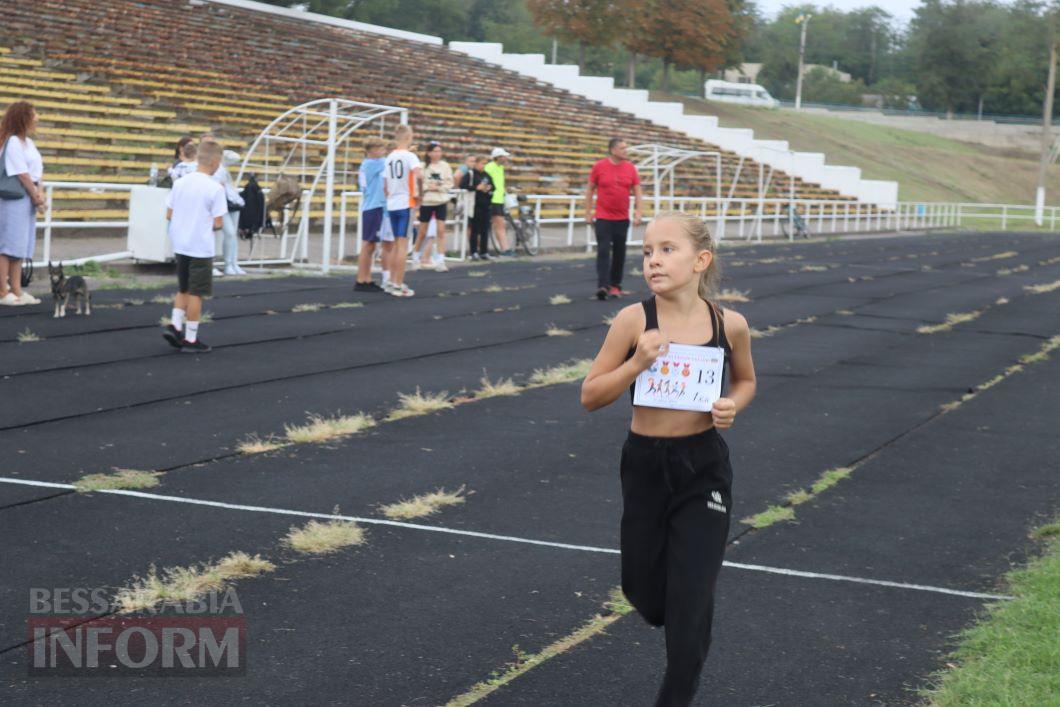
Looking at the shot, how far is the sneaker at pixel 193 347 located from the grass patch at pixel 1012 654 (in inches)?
315

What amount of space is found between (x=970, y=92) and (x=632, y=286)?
107 meters

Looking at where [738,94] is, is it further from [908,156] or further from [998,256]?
[998,256]

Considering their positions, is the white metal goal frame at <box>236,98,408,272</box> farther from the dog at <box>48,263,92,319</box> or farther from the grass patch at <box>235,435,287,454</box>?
the grass patch at <box>235,435,287,454</box>

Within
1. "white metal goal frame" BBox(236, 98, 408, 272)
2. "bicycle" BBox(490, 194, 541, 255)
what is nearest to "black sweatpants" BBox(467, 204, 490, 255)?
"bicycle" BBox(490, 194, 541, 255)

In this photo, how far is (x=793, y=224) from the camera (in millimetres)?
43938

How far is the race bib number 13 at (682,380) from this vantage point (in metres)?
4.21

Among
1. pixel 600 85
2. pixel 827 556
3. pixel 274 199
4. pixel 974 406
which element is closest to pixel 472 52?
pixel 600 85

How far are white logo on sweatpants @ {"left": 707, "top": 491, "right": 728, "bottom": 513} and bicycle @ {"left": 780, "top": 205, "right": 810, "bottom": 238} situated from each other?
38130 mm

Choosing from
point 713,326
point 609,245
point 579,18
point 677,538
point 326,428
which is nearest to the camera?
point 677,538

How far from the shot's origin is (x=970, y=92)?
391 feet

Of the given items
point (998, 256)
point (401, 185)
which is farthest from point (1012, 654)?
point (998, 256)

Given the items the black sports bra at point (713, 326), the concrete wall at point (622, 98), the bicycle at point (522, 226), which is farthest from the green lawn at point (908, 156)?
the black sports bra at point (713, 326)

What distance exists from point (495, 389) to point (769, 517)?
4.05 metres

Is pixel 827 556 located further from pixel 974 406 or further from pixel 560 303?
pixel 560 303
